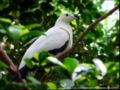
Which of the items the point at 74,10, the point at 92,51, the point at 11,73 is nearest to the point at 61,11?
the point at 74,10

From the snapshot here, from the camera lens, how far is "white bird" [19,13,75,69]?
328 cm

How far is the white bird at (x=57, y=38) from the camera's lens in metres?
3.28

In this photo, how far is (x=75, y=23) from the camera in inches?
149

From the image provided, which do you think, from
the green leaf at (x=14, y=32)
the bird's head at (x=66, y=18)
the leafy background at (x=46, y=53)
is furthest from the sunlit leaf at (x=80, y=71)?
the bird's head at (x=66, y=18)

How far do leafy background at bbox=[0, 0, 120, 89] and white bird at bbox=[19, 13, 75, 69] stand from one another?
0.06 m

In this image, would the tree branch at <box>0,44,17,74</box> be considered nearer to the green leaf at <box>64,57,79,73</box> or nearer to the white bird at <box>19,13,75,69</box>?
the green leaf at <box>64,57,79,73</box>

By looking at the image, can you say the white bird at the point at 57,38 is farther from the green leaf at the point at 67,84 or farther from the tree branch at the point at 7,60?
the green leaf at the point at 67,84

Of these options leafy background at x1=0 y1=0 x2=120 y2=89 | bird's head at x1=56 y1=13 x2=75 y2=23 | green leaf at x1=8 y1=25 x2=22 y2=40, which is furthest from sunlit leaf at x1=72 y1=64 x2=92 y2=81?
bird's head at x1=56 y1=13 x2=75 y2=23

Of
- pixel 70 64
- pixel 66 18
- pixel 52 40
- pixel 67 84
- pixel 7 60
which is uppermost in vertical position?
pixel 66 18

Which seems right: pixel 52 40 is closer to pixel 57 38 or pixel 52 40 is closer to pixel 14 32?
pixel 57 38

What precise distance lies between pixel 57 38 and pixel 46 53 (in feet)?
5.24

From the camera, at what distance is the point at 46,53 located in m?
1.95

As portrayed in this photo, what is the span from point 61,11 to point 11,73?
65.5 inches

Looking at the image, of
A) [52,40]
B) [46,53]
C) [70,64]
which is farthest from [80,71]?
[52,40]
